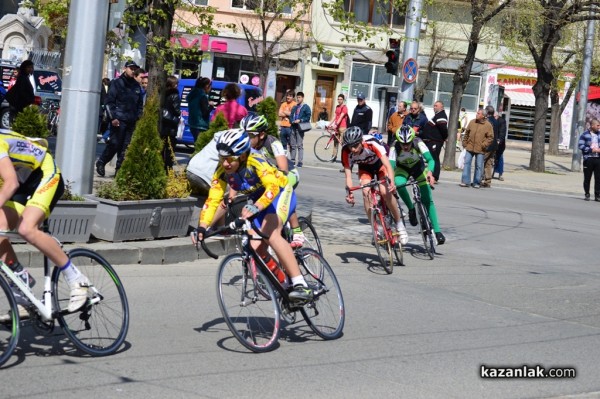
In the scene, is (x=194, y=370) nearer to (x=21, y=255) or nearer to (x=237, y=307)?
(x=237, y=307)

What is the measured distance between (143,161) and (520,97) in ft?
151

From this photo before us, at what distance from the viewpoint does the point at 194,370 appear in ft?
22.2

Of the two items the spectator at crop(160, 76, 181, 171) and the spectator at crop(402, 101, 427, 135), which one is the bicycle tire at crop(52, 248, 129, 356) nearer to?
the spectator at crop(160, 76, 181, 171)

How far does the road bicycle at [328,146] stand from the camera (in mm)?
29297

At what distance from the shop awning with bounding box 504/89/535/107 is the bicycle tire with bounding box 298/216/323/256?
45395mm

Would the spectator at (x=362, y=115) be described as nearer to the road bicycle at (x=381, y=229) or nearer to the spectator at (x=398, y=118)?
the spectator at (x=398, y=118)

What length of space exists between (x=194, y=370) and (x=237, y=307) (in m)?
0.74

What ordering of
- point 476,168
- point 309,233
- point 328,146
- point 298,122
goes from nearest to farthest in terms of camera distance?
point 309,233
point 476,168
point 298,122
point 328,146

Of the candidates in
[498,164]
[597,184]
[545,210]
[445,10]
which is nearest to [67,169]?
[545,210]

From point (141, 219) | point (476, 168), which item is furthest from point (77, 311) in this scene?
point (476, 168)

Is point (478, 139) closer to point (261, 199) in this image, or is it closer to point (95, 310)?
point (261, 199)

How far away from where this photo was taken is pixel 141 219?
11.3 metres

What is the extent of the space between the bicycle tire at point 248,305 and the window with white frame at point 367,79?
46.4 meters

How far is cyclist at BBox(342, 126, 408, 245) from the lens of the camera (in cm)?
1164
